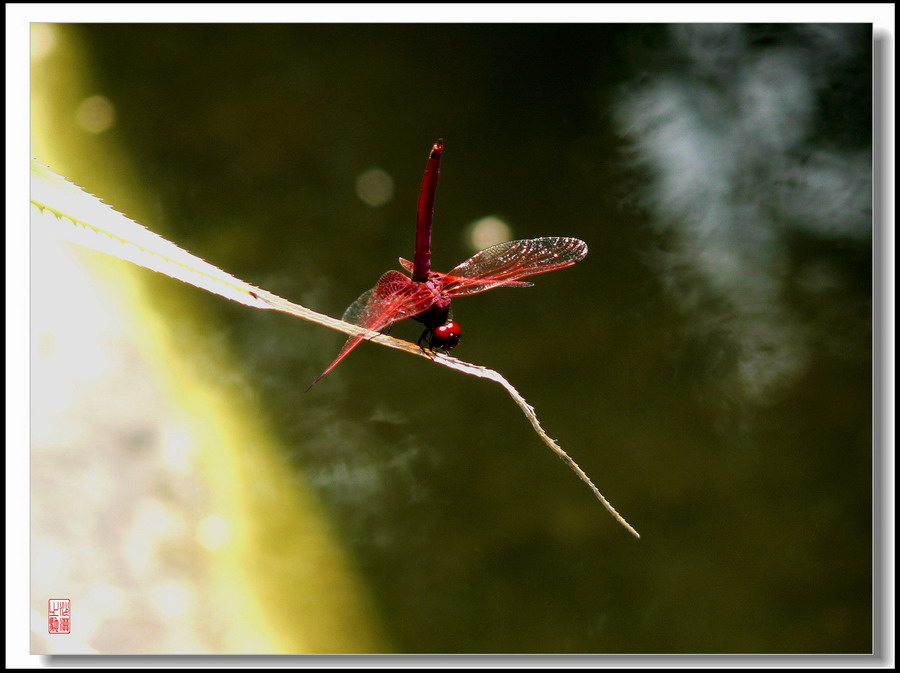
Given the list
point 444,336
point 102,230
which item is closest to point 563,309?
point 444,336

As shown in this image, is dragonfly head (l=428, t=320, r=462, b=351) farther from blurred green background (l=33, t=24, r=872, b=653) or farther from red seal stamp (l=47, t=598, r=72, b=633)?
red seal stamp (l=47, t=598, r=72, b=633)

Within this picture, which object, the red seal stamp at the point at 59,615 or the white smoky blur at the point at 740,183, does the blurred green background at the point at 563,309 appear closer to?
the white smoky blur at the point at 740,183

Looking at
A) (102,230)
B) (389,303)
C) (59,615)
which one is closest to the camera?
(102,230)

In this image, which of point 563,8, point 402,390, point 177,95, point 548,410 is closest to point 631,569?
point 548,410

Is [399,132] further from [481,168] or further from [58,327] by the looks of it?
[58,327]

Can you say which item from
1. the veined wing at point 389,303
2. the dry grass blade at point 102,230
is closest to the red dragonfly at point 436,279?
the veined wing at point 389,303

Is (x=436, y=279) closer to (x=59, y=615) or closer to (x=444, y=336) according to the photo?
(x=444, y=336)
